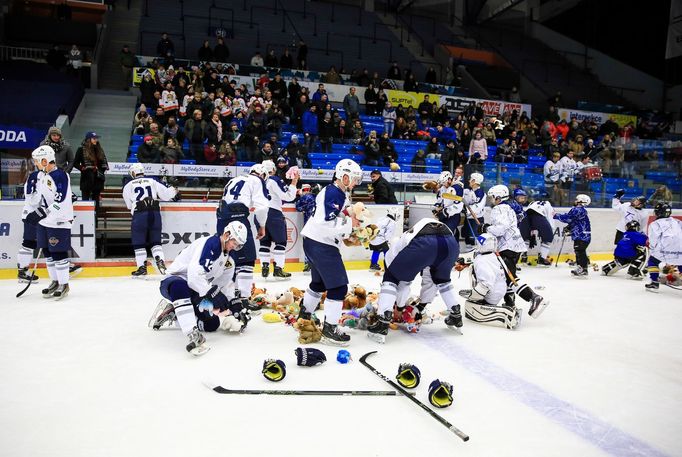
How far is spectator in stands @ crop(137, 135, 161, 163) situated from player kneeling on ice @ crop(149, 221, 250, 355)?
18.1 feet

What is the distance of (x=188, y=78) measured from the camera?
14039mm

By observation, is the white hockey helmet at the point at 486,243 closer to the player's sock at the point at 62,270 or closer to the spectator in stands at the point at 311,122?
the player's sock at the point at 62,270

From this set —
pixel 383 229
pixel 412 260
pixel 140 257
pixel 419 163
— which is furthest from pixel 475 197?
pixel 140 257

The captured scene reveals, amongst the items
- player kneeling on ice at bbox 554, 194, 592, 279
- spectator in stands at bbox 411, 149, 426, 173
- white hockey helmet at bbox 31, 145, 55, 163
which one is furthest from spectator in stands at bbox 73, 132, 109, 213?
player kneeling on ice at bbox 554, 194, 592, 279

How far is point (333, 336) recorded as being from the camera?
483 cm

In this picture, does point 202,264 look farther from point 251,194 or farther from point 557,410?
point 251,194

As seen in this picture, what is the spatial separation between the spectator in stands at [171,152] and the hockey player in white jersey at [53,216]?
369 centimetres

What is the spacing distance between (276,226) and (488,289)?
11.3 ft

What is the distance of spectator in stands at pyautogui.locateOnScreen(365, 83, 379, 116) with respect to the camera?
16828mm

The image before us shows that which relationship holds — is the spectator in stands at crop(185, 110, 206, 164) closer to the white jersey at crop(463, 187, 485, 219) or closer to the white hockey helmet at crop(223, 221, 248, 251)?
the white jersey at crop(463, 187, 485, 219)

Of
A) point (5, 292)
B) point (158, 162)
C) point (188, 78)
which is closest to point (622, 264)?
point (158, 162)

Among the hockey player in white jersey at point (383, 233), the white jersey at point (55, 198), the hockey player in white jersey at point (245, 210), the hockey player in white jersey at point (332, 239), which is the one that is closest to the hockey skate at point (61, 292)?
the white jersey at point (55, 198)

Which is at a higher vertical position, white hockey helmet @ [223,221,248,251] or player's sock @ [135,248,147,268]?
white hockey helmet @ [223,221,248,251]

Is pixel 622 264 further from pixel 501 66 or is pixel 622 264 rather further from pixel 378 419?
pixel 501 66
